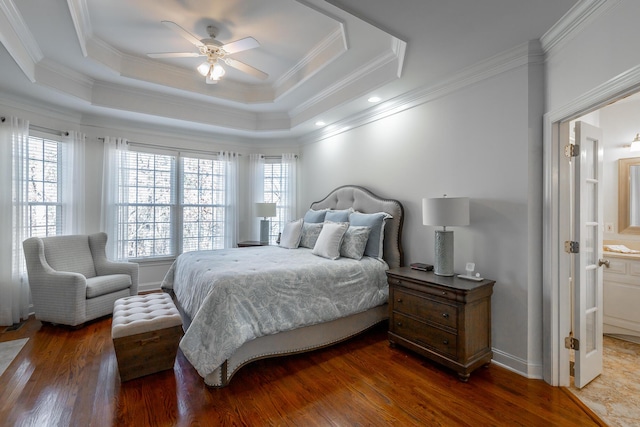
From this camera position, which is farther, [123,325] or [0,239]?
[0,239]

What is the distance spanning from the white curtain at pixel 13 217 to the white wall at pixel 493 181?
4.37m

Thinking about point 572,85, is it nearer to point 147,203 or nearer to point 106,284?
point 106,284

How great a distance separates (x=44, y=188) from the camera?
3910 millimetres

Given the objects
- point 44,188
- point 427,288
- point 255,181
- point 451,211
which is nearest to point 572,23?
point 451,211

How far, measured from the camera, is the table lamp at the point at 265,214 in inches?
200

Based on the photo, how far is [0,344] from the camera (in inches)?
113

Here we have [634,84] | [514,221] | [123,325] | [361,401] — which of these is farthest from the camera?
[514,221]

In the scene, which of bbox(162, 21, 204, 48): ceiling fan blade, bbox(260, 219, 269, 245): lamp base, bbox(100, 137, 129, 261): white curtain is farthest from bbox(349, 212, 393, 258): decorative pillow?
bbox(100, 137, 129, 261): white curtain

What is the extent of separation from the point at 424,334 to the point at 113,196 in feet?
14.8

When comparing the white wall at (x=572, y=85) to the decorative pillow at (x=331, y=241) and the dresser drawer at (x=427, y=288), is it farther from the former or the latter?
the decorative pillow at (x=331, y=241)

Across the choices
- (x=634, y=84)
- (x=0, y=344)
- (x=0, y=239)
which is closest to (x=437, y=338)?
(x=634, y=84)

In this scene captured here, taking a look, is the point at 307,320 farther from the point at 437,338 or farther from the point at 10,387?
the point at 10,387

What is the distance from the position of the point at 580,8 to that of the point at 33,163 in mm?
5583

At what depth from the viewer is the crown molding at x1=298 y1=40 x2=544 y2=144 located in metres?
2.40
